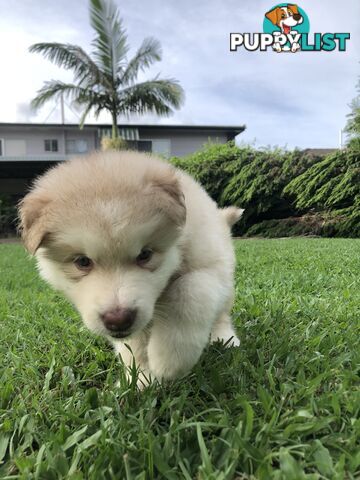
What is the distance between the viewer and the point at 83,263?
1926mm

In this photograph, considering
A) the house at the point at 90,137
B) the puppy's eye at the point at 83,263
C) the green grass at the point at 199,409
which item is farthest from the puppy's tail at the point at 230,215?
the house at the point at 90,137

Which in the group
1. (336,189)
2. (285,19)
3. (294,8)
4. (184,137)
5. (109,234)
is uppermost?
(294,8)

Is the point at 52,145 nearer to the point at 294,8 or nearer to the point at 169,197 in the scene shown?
the point at 294,8

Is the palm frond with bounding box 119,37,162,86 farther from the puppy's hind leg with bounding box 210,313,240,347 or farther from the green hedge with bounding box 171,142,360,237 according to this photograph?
the puppy's hind leg with bounding box 210,313,240,347

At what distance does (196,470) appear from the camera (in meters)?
1.47

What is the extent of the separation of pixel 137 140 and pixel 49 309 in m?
22.2

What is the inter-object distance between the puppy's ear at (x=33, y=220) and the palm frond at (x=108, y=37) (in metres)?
16.8

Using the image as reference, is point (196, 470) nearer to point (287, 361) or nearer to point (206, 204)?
point (287, 361)

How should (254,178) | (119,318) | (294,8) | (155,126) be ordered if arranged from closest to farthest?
(119,318) < (294,8) < (254,178) < (155,126)

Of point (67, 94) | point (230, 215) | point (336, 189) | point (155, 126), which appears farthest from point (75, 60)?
point (230, 215)

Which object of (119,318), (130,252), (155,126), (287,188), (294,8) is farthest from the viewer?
(155,126)

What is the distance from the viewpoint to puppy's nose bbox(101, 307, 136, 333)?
5.60 feet

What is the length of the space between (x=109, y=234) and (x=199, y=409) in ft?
2.73

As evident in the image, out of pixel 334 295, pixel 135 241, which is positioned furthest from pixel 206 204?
pixel 334 295
